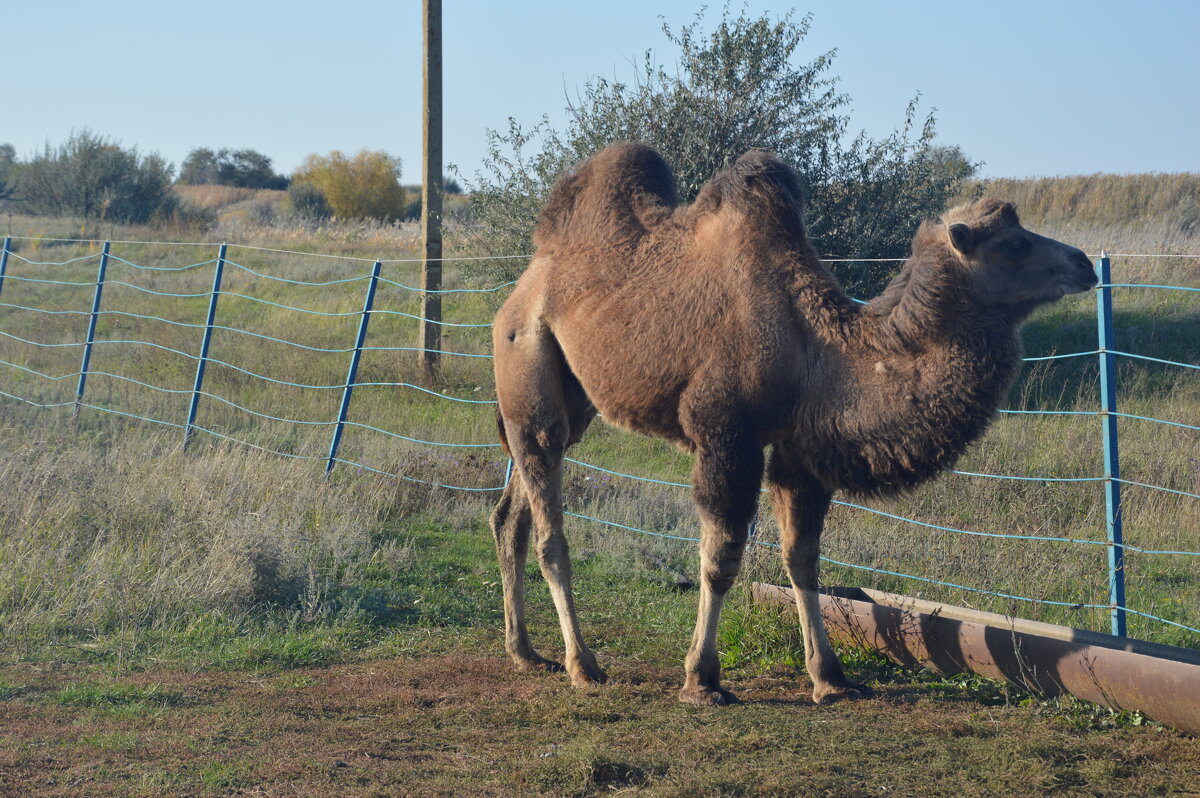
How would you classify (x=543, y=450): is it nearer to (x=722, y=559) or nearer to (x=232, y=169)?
(x=722, y=559)

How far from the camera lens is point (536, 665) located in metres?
6.02

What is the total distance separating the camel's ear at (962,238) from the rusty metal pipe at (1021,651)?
6.08 ft

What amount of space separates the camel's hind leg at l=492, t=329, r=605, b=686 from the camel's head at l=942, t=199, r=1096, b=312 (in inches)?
86.8

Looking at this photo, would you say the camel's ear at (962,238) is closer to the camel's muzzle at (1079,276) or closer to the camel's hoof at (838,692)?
the camel's muzzle at (1079,276)

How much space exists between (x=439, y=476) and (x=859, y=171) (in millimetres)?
7064

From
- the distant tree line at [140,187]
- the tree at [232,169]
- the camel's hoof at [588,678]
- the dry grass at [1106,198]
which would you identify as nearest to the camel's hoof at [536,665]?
the camel's hoof at [588,678]

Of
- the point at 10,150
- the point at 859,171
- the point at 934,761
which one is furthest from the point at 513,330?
the point at 10,150

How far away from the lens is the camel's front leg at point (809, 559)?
17.5 feet

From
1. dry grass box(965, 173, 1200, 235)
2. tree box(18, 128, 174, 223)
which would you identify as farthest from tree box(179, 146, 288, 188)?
dry grass box(965, 173, 1200, 235)

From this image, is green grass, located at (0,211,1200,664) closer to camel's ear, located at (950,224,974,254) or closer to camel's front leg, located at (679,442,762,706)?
camel's front leg, located at (679,442,762,706)

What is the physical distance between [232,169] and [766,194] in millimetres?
68323

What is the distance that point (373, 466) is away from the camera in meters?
10.8

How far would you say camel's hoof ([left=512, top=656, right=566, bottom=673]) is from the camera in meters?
5.99

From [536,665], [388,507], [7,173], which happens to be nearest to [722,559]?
[536,665]
